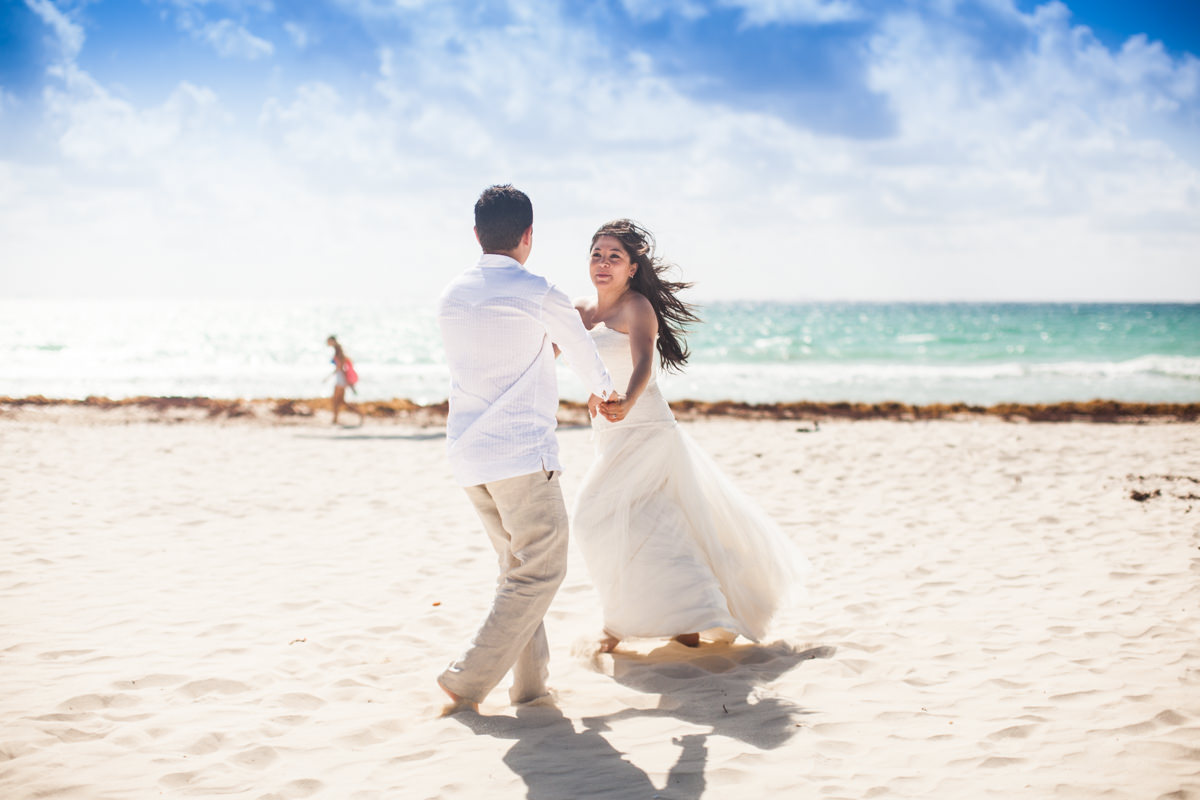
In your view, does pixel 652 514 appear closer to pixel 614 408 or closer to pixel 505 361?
pixel 614 408

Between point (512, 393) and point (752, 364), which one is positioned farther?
point (752, 364)

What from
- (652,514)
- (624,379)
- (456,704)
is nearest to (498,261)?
(624,379)

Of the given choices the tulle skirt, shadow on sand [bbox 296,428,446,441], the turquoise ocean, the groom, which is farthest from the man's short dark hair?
the turquoise ocean

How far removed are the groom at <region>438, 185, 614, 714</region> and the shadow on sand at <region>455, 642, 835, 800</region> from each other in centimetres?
39

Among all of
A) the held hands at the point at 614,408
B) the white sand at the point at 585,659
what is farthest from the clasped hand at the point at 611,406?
the white sand at the point at 585,659

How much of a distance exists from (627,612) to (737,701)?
0.68m

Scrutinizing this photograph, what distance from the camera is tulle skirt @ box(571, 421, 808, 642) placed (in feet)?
13.0

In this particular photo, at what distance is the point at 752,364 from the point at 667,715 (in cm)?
3240

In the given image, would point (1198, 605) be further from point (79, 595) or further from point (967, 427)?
point (967, 427)

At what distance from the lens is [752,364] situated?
115 ft

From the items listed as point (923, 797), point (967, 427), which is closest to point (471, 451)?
point (923, 797)

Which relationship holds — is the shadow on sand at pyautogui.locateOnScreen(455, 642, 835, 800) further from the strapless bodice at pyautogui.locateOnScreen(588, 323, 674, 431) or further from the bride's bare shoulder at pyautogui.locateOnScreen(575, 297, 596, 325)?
the bride's bare shoulder at pyautogui.locateOnScreen(575, 297, 596, 325)

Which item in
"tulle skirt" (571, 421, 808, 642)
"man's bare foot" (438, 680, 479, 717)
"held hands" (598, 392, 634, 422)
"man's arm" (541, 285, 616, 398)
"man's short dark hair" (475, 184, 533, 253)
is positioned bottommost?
"man's bare foot" (438, 680, 479, 717)

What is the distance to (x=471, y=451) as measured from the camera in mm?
3145
